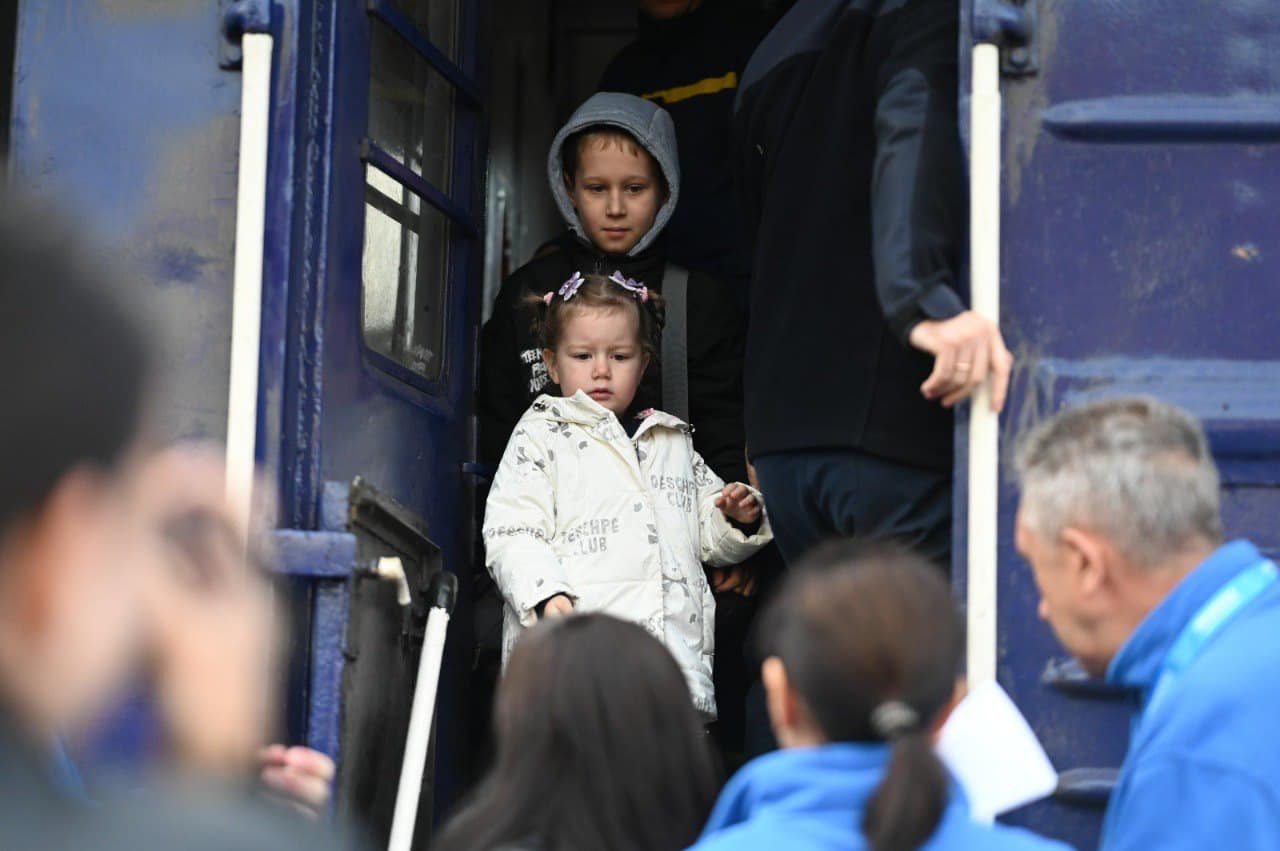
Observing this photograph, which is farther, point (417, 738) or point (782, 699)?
point (417, 738)

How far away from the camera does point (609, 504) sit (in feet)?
12.2

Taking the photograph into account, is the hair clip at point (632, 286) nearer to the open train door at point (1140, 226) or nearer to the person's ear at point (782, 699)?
the open train door at point (1140, 226)

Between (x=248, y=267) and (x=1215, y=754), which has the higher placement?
(x=248, y=267)

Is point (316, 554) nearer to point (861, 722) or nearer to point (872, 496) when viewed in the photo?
point (872, 496)

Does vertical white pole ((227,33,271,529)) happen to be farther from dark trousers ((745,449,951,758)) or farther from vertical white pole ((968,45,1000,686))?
vertical white pole ((968,45,1000,686))

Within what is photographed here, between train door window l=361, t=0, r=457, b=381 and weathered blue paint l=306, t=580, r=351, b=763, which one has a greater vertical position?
train door window l=361, t=0, r=457, b=381

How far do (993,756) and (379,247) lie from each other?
62.6 inches

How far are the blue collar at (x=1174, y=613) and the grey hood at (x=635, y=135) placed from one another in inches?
87.1

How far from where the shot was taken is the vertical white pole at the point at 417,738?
3.13 meters

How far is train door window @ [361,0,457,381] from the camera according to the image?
3520 millimetres

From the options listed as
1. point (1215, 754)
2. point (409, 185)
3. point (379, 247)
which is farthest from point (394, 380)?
point (1215, 754)

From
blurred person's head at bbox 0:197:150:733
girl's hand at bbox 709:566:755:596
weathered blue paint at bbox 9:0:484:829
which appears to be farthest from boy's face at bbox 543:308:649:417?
blurred person's head at bbox 0:197:150:733

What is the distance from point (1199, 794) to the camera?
204cm

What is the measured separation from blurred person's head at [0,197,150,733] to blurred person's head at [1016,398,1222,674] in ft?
4.49
